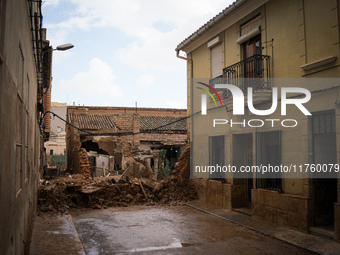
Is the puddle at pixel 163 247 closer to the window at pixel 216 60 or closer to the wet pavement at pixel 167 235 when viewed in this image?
the wet pavement at pixel 167 235

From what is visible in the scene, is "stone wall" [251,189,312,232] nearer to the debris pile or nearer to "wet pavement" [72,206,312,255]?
"wet pavement" [72,206,312,255]

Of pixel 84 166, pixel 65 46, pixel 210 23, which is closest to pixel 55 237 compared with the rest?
pixel 65 46

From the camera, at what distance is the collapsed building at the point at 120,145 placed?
2200 centimetres

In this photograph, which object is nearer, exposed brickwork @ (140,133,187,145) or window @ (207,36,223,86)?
window @ (207,36,223,86)

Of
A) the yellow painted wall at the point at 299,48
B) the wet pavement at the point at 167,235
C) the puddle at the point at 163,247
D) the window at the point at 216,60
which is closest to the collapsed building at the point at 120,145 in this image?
the window at the point at 216,60

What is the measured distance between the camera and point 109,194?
1377 centimetres

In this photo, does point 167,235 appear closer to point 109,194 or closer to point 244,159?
point 244,159

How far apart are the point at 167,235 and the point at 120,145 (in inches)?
664

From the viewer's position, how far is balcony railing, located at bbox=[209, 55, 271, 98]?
9.88 meters

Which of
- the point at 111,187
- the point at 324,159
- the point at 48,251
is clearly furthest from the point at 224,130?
the point at 48,251

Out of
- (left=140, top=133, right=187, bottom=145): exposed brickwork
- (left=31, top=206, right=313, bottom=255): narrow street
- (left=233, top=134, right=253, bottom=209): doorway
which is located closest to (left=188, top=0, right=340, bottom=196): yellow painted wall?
(left=233, top=134, right=253, bottom=209): doorway

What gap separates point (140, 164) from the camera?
2252cm

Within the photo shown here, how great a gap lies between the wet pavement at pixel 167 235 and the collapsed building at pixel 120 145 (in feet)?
31.8

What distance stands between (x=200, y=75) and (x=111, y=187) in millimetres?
6167
